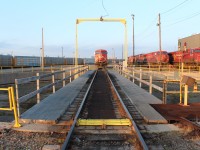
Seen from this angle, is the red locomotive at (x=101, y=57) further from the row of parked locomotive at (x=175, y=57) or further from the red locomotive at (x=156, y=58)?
the row of parked locomotive at (x=175, y=57)

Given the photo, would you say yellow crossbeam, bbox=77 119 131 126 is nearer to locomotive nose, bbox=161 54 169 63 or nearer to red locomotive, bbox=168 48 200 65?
red locomotive, bbox=168 48 200 65

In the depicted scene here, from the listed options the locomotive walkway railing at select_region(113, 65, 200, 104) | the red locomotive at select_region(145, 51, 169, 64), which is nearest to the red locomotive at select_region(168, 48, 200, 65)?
the red locomotive at select_region(145, 51, 169, 64)

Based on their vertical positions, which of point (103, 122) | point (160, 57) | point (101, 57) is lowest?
point (103, 122)

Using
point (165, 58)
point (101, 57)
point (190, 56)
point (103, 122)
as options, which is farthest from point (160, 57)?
point (103, 122)

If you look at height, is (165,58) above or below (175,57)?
below

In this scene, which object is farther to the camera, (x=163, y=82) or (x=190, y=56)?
(x=190, y=56)

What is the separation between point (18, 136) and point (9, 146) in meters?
0.65

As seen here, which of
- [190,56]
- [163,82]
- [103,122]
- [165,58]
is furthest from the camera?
[165,58]

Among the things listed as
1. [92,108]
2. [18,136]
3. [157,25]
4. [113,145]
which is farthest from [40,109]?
[157,25]

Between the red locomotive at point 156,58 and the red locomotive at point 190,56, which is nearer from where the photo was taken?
the red locomotive at point 190,56

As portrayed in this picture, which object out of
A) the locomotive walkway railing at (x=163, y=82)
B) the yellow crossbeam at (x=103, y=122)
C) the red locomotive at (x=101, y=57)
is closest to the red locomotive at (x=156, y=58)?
the red locomotive at (x=101, y=57)

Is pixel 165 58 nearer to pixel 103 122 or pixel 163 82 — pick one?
pixel 163 82

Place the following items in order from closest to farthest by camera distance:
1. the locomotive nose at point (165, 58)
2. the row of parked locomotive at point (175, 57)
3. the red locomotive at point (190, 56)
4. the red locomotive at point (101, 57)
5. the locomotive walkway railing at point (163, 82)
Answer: the locomotive walkway railing at point (163, 82) → the red locomotive at point (190, 56) → the row of parked locomotive at point (175, 57) → the locomotive nose at point (165, 58) → the red locomotive at point (101, 57)

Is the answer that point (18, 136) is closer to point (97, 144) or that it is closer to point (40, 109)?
point (97, 144)
